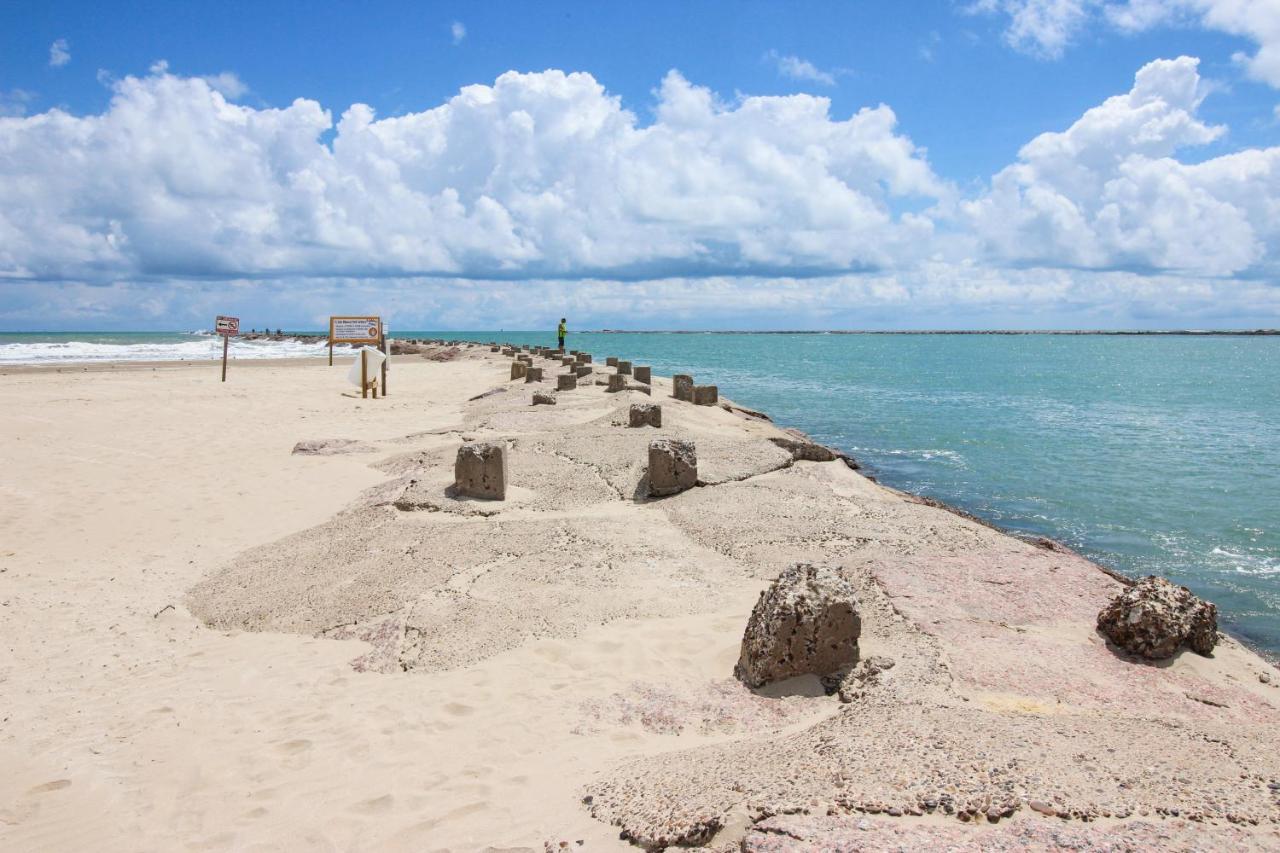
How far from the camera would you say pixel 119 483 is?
10.2 meters

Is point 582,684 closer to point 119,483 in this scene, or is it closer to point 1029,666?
point 1029,666

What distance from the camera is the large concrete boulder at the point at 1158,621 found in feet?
16.0

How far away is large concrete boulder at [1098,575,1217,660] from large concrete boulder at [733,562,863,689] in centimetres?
184

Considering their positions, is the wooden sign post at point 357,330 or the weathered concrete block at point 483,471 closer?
the weathered concrete block at point 483,471

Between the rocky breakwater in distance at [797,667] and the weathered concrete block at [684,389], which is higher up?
the weathered concrete block at [684,389]

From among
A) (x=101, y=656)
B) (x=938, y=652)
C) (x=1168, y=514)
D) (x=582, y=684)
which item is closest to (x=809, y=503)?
(x=938, y=652)

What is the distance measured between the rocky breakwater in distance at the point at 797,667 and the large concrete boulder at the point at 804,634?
0.06 feet

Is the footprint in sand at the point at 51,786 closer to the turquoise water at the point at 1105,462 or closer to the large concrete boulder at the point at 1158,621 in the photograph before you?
the large concrete boulder at the point at 1158,621

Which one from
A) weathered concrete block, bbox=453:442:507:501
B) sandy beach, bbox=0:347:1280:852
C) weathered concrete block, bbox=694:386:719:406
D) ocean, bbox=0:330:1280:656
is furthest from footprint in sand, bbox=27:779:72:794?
weathered concrete block, bbox=694:386:719:406

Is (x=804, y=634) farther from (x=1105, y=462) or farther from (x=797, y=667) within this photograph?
(x=1105, y=462)

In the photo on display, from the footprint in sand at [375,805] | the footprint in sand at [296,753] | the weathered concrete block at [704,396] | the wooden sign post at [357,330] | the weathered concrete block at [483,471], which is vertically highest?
the wooden sign post at [357,330]

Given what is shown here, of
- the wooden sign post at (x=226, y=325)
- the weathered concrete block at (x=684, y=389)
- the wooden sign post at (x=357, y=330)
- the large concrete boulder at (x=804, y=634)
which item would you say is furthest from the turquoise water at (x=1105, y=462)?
the wooden sign post at (x=226, y=325)

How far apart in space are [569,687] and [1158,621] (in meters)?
3.66

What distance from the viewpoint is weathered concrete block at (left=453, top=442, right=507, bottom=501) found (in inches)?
335
